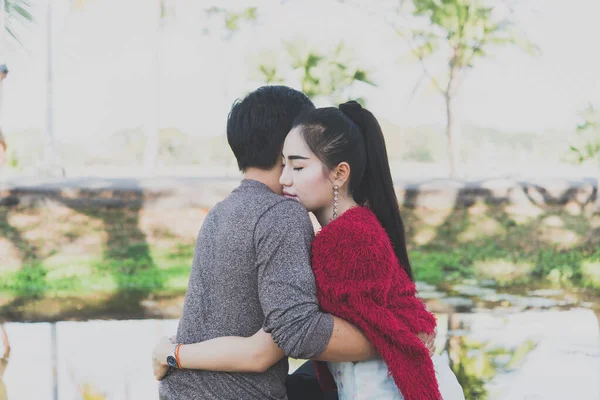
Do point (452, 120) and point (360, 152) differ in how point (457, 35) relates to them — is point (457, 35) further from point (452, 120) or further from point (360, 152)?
point (360, 152)

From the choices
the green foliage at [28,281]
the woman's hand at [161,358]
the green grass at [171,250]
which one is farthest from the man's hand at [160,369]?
the green foliage at [28,281]

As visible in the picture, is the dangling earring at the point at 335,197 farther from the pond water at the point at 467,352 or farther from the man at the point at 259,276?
the pond water at the point at 467,352

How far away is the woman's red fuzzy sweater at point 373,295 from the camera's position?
68.1 inches

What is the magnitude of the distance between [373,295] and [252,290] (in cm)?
30

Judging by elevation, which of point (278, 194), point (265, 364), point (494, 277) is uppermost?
point (278, 194)

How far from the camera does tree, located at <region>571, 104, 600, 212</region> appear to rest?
41.6 feet

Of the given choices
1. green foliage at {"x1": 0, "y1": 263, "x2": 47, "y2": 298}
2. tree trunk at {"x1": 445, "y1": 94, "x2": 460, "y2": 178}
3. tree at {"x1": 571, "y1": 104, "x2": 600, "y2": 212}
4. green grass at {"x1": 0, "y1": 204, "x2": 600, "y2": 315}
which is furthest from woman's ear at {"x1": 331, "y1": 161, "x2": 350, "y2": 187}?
tree trunk at {"x1": 445, "y1": 94, "x2": 460, "y2": 178}

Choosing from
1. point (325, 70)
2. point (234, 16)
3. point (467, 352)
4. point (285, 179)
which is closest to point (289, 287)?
point (285, 179)

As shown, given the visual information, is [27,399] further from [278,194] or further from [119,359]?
[278,194]

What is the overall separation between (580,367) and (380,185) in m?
3.08

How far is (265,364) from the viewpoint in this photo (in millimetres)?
1825

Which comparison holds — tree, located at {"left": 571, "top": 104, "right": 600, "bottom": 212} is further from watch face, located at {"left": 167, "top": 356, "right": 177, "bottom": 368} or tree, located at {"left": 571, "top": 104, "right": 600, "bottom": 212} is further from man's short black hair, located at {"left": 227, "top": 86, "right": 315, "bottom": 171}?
watch face, located at {"left": 167, "top": 356, "right": 177, "bottom": 368}

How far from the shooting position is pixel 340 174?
1.92m

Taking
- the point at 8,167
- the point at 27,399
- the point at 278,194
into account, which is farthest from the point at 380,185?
the point at 8,167
